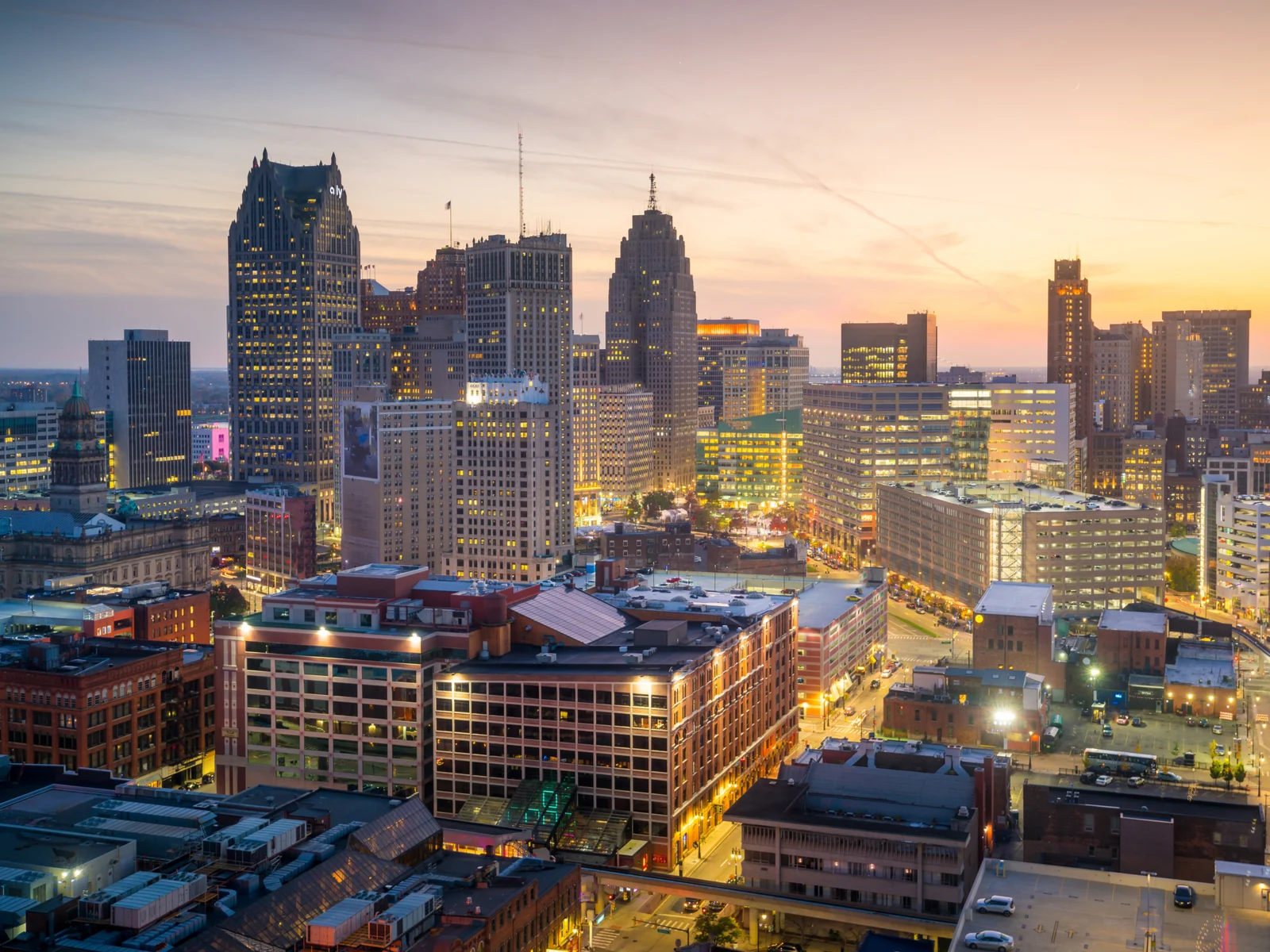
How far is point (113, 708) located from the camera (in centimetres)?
9075

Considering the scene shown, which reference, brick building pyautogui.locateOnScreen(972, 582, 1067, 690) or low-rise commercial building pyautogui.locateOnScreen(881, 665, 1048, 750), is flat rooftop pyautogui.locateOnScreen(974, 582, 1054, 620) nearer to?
brick building pyautogui.locateOnScreen(972, 582, 1067, 690)

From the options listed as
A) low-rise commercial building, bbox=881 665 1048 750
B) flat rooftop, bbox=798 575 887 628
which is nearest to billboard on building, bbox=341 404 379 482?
flat rooftop, bbox=798 575 887 628

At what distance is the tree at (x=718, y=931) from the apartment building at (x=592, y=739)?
9.55m

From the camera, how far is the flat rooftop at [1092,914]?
53156mm

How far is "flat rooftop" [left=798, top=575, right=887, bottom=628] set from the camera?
118 metres

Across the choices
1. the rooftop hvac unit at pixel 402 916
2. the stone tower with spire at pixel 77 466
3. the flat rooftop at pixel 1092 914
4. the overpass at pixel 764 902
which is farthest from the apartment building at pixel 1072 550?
the rooftop hvac unit at pixel 402 916

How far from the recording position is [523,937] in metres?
56.7

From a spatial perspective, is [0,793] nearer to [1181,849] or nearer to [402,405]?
[1181,849]

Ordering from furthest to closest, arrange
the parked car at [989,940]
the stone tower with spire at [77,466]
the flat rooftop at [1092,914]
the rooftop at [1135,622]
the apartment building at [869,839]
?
the stone tower with spire at [77,466]
the rooftop at [1135,622]
the apartment building at [869,839]
the flat rooftop at [1092,914]
the parked car at [989,940]

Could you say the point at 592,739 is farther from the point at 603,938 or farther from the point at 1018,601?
the point at 1018,601

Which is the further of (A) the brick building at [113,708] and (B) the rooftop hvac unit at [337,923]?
(A) the brick building at [113,708]

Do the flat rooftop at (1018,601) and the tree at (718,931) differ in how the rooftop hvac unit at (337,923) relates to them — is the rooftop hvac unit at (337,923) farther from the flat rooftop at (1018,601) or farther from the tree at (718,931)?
the flat rooftop at (1018,601)

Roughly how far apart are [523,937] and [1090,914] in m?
23.0

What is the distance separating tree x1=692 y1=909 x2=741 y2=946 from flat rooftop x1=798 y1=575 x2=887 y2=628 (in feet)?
156
